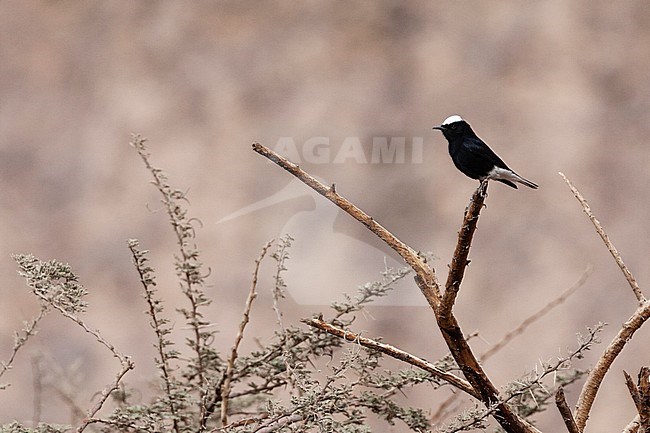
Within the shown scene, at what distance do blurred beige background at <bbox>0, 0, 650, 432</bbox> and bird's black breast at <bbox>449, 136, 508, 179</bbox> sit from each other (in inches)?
19.9

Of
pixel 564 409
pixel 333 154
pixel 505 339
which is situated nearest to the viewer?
pixel 564 409

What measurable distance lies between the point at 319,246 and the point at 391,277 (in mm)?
485

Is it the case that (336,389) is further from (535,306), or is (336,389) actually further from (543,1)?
(543,1)

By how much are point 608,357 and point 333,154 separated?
2.01 ft

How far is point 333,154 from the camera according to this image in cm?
94

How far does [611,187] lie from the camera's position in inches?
36.7

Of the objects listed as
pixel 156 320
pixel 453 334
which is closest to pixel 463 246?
pixel 453 334

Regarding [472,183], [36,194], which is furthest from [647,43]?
[36,194]

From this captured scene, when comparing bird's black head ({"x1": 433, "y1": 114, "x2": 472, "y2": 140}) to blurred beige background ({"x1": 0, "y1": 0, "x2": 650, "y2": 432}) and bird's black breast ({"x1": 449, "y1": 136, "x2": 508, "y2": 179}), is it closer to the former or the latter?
bird's black breast ({"x1": 449, "y1": 136, "x2": 508, "y2": 179})

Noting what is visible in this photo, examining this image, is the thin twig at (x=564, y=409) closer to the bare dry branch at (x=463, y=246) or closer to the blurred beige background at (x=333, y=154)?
the bare dry branch at (x=463, y=246)

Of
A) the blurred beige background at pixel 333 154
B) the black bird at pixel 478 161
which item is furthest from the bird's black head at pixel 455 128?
the blurred beige background at pixel 333 154

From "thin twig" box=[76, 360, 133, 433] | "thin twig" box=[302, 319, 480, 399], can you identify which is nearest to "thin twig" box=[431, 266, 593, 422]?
"thin twig" box=[302, 319, 480, 399]

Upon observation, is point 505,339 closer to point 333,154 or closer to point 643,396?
point 643,396

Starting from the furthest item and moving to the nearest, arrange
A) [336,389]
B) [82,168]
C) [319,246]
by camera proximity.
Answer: [82,168] → [319,246] → [336,389]
